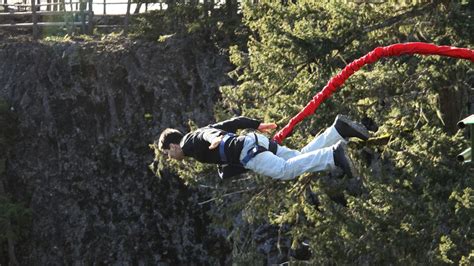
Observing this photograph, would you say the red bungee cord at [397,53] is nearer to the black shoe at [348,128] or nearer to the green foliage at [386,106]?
the black shoe at [348,128]

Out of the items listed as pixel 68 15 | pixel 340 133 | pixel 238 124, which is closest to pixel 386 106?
pixel 340 133

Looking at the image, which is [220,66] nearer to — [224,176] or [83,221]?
[83,221]

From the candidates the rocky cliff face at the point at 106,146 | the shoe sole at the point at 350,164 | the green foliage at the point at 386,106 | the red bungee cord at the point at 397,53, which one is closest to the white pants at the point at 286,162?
the shoe sole at the point at 350,164

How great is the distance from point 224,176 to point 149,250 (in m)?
11.1

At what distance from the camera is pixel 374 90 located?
11.0m

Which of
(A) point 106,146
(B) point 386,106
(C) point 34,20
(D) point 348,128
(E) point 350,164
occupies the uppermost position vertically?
(D) point 348,128

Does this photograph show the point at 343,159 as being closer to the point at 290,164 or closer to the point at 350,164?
the point at 350,164

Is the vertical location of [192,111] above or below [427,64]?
below

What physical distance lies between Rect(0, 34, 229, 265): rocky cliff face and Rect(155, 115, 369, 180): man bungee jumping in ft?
34.2

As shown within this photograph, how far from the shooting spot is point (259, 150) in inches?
316

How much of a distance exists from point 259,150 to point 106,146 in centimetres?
1215

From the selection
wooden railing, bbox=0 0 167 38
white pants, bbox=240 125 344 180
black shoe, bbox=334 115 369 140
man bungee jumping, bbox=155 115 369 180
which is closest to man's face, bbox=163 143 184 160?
man bungee jumping, bbox=155 115 369 180

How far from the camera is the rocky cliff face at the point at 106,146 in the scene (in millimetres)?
19125

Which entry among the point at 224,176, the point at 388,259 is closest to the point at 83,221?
the point at 388,259
